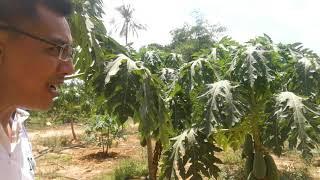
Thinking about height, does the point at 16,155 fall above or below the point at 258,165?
above

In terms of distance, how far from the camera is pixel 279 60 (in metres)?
5.42

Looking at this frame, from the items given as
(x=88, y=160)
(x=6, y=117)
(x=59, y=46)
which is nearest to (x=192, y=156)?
(x=6, y=117)

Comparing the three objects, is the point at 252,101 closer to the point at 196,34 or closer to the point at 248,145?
the point at 248,145

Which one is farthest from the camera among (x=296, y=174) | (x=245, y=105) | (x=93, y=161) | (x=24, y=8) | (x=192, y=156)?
(x=93, y=161)

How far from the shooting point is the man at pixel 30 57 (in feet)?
3.64

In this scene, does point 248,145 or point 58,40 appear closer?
point 58,40

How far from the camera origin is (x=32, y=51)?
3.82 feet

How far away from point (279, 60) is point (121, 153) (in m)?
7.93

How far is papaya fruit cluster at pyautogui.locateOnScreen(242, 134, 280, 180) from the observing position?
517 centimetres

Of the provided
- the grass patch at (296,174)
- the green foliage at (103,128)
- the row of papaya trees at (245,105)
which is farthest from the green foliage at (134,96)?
the green foliage at (103,128)

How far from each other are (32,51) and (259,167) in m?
4.43

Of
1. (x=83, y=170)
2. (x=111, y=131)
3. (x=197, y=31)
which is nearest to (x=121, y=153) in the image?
(x=111, y=131)

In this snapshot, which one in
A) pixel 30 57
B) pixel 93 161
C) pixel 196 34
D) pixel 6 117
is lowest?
pixel 93 161

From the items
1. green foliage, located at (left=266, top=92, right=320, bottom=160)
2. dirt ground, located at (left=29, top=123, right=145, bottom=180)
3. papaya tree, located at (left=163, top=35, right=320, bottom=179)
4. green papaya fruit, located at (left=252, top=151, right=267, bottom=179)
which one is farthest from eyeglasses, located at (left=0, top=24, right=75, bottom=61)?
dirt ground, located at (left=29, top=123, right=145, bottom=180)
